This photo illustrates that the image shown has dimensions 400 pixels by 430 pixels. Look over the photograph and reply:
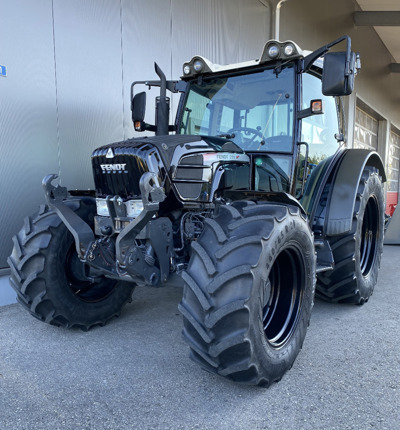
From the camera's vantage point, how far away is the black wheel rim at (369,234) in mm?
4266

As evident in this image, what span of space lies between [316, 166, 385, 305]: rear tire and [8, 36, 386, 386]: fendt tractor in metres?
0.01

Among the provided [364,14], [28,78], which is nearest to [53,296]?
[28,78]

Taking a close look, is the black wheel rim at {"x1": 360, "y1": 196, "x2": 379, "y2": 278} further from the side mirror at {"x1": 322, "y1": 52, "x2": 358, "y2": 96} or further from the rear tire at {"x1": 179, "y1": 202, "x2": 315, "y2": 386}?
the rear tire at {"x1": 179, "y1": 202, "x2": 315, "y2": 386}

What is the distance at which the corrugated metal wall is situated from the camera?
4.06m

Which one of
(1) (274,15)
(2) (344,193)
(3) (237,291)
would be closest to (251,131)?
(2) (344,193)

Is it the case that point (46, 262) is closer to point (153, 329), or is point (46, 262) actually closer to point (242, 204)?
point (153, 329)

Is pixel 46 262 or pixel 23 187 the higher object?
pixel 23 187

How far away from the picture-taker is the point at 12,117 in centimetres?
407

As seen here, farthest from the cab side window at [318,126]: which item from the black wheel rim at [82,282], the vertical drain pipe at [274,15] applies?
the vertical drain pipe at [274,15]

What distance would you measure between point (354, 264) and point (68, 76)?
3.64 m

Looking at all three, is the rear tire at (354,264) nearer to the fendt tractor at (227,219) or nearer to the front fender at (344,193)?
the fendt tractor at (227,219)

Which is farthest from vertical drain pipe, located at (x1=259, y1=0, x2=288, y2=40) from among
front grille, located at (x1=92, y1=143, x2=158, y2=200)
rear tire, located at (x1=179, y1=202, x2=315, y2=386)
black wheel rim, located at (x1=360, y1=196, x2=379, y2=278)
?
rear tire, located at (x1=179, y1=202, x2=315, y2=386)

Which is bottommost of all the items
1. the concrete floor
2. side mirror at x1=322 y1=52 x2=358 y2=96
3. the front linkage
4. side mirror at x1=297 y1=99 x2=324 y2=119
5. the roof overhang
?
the concrete floor

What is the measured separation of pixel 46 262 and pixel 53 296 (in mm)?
261
